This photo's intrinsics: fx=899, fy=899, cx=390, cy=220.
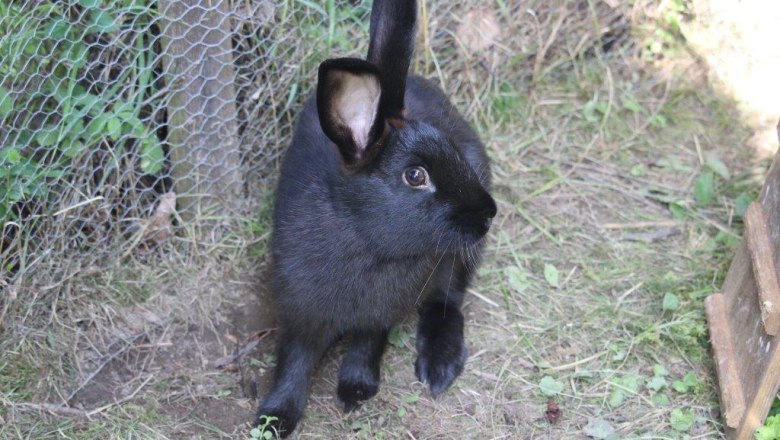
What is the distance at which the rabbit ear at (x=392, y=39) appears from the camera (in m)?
3.21

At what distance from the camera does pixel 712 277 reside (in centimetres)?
427

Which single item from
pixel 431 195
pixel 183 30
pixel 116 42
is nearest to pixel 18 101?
pixel 116 42

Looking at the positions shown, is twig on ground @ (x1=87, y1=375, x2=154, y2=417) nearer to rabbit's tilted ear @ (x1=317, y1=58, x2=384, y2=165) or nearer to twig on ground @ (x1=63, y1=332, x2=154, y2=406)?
twig on ground @ (x1=63, y1=332, x2=154, y2=406)

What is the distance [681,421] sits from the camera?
3.63 m

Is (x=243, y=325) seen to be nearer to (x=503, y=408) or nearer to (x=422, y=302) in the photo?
(x=422, y=302)

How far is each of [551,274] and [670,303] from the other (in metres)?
0.57

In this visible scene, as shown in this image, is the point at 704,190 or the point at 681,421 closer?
the point at 681,421

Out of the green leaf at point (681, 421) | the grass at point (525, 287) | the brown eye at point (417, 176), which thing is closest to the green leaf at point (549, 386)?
the grass at point (525, 287)


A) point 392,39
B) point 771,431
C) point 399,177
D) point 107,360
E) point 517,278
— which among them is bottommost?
point 107,360

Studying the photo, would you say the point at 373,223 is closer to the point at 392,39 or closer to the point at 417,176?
the point at 417,176

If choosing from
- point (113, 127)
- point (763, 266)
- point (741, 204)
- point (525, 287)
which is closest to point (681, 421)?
point (763, 266)

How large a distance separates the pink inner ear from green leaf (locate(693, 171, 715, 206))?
2279mm

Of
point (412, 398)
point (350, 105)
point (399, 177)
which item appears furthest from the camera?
point (412, 398)

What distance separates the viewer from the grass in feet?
12.1
